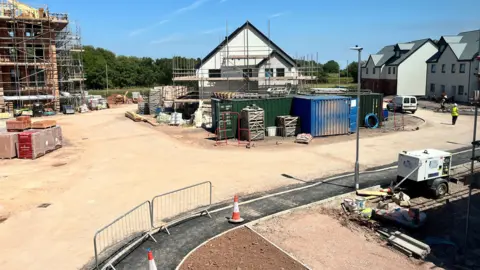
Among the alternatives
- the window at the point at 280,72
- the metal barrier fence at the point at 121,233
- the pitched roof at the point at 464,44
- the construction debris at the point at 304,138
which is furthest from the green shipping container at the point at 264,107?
the pitched roof at the point at 464,44

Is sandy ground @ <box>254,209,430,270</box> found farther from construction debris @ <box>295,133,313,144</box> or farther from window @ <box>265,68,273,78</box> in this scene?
window @ <box>265,68,273,78</box>

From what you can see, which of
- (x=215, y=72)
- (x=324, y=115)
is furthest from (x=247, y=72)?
(x=324, y=115)

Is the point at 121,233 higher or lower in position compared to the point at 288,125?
lower

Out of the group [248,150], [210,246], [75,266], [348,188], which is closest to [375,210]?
[348,188]

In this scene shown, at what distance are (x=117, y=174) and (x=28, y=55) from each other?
104 ft

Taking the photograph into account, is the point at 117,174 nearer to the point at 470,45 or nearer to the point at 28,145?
the point at 28,145

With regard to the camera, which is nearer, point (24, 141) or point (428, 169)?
point (428, 169)

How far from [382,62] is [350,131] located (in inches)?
1581

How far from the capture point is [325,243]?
10523 millimetres

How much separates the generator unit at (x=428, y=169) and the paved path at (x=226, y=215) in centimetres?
187

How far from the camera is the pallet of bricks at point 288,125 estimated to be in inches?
1013

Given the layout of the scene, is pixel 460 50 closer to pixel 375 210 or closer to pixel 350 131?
pixel 350 131

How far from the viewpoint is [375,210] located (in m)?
12.6

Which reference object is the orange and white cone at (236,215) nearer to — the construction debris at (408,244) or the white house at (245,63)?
the construction debris at (408,244)
